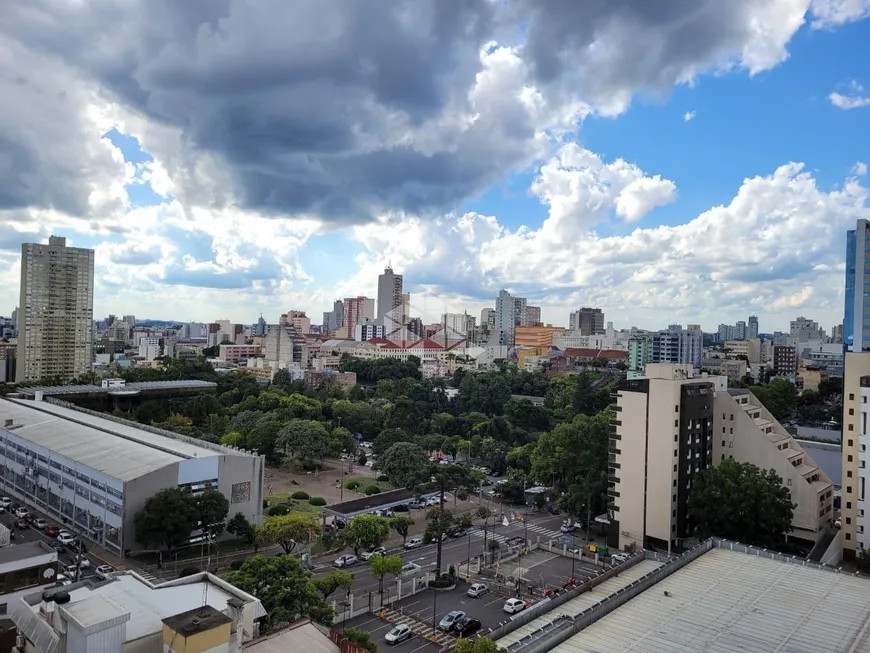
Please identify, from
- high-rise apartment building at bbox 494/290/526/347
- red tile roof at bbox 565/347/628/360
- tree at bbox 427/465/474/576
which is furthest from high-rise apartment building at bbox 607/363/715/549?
high-rise apartment building at bbox 494/290/526/347

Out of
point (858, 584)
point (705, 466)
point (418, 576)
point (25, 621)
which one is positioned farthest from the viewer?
point (705, 466)

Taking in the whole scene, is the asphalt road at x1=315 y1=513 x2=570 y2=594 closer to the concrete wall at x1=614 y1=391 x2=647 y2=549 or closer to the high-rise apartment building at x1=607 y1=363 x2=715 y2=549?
the concrete wall at x1=614 y1=391 x2=647 y2=549

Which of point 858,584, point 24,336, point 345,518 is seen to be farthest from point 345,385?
point 858,584

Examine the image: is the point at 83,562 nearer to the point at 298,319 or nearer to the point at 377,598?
the point at 377,598

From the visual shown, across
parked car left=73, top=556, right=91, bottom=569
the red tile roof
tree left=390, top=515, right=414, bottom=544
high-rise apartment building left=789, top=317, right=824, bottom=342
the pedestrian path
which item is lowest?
the pedestrian path

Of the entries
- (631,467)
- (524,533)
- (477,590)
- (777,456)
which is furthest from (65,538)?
(777,456)

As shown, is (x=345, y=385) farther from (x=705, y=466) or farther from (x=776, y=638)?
(x=776, y=638)

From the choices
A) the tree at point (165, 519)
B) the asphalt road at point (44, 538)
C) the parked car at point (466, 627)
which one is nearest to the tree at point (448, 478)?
the parked car at point (466, 627)

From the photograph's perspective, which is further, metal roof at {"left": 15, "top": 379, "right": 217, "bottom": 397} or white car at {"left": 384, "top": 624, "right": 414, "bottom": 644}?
metal roof at {"left": 15, "top": 379, "right": 217, "bottom": 397}
